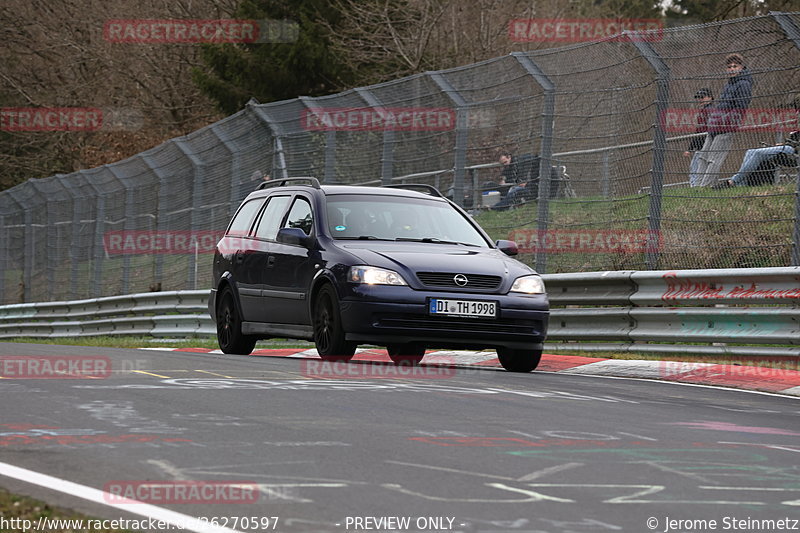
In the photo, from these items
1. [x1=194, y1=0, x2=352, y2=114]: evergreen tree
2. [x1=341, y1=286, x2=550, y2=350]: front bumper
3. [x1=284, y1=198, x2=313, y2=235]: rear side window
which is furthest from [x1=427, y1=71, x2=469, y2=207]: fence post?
[x1=194, y1=0, x2=352, y2=114]: evergreen tree

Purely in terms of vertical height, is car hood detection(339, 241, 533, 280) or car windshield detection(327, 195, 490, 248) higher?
car windshield detection(327, 195, 490, 248)

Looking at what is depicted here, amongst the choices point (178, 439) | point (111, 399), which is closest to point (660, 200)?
point (111, 399)

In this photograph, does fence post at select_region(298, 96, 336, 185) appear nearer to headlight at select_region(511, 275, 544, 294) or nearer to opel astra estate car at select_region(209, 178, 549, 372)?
opel astra estate car at select_region(209, 178, 549, 372)

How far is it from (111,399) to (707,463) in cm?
378

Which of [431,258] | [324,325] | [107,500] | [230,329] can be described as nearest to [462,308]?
[431,258]

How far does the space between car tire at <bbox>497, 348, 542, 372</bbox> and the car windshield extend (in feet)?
3.44

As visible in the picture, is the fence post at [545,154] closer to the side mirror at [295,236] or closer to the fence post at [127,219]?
the side mirror at [295,236]

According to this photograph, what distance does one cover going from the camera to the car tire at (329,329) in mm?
11492

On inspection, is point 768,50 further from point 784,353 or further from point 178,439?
point 178,439

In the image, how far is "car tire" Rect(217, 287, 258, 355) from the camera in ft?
46.1

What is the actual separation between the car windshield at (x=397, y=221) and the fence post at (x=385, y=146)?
178 inches

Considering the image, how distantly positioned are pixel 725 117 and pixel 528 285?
276cm

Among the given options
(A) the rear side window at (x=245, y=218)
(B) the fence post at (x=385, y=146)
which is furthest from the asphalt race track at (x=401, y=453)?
(B) the fence post at (x=385, y=146)

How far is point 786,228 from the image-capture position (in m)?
12.5
